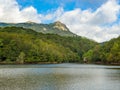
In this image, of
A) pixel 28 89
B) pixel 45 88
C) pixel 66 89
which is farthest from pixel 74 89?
pixel 28 89

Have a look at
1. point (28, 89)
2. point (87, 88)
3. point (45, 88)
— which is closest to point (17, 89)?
point (28, 89)

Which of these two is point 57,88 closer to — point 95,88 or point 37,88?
point 37,88

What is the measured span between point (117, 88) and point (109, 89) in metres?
2.26

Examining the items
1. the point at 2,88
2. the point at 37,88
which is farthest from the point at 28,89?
the point at 2,88

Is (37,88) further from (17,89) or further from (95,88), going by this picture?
(95,88)

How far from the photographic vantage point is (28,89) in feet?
165

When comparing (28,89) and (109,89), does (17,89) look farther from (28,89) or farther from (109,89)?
(109,89)

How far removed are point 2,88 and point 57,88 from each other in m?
10.6

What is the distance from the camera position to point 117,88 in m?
52.1

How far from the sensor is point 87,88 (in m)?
52.2

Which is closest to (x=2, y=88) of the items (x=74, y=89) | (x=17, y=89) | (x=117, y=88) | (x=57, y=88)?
(x=17, y=89)

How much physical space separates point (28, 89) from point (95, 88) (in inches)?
515

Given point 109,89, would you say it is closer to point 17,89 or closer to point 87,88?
point 87,88

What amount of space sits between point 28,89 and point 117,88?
17326 millimetres
